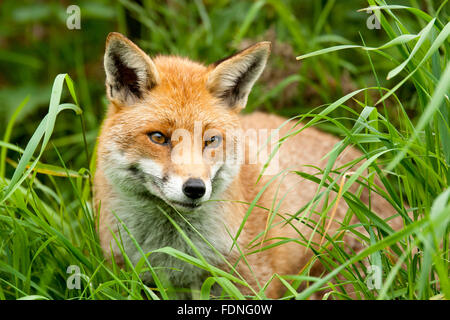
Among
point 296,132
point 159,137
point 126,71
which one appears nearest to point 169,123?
point 159,137

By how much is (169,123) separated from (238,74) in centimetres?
64

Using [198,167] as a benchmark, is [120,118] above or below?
above

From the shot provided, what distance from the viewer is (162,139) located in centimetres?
324

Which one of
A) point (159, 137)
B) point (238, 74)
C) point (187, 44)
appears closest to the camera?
point (159, 137)

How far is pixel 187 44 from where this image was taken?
5719 millimetres

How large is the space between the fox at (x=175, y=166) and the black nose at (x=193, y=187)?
0.05m

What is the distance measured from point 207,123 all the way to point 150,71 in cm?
51

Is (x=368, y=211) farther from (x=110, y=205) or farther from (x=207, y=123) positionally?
(x=110, y=205)

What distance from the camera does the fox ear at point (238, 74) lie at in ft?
11.1

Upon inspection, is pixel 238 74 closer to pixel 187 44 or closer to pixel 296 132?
pixel 296 132

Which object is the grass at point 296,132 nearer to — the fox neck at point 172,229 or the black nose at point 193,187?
the fox neck at point 172,229

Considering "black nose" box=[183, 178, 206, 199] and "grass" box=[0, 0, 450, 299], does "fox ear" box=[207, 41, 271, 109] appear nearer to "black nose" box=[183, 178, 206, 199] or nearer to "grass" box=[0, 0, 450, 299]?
"grass" box=[0, 0, 450, 299]
